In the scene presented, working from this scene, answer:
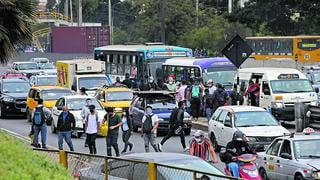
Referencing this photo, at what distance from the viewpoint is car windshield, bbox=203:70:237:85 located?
37.8 m

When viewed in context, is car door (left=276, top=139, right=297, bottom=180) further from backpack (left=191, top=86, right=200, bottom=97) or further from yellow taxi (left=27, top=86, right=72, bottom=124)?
yellow taxi (left=27, top=86, right=72, bottom=124)

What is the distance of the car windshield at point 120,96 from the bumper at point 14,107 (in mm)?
7006

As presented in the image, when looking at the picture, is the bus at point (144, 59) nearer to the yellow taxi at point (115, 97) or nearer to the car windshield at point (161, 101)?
the yellow taxi at point (115, 97)

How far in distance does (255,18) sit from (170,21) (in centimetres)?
751

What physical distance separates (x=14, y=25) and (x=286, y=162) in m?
7.55

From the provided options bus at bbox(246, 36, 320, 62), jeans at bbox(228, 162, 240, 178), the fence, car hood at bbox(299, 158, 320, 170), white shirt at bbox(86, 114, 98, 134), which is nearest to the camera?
the fence

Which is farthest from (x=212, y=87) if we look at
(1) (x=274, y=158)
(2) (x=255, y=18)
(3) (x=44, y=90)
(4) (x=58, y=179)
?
(2) (x=255, y=18)

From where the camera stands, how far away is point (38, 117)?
2411 cm

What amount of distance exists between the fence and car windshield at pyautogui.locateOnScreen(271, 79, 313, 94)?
18153 mm

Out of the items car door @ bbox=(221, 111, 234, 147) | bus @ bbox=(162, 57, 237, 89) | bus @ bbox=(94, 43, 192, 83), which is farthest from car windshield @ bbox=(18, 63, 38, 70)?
car door @ bbox=(221, 111, 234, 147)

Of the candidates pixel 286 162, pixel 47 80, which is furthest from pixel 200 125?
pixel 47 80

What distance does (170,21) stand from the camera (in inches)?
2741

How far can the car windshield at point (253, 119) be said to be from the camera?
23047 millimetres

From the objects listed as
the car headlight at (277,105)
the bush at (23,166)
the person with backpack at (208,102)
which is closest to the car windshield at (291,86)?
the car headlight at (277,105)
